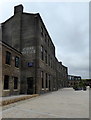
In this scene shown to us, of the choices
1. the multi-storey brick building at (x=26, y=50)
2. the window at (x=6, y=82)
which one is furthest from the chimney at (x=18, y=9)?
the window at (x=6, y=82)

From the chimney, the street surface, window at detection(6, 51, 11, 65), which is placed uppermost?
the chimney

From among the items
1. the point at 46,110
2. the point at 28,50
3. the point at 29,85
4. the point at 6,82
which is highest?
the point at 28,50

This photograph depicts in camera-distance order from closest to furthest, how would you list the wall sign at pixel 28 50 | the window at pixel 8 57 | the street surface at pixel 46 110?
the street surface at pixel 46 110, the window at pixel 8 57, the wall sign at pixel 28 50

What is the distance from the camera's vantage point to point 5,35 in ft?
93.4

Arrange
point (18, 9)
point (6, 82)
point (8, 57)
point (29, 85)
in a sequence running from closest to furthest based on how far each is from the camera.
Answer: point (6, 82) → point (8, 57) → point (29, 85) → point (18, 9)

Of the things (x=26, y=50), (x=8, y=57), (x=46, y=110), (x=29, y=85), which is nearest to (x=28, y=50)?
(x=26, y=50)

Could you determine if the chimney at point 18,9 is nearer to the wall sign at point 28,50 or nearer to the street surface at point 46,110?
the wall sign at point 28,50

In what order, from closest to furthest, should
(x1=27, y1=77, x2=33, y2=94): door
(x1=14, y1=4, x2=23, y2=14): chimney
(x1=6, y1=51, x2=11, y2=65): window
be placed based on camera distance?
(x1=6, y1=51, x2=11, y2=65): window → (x1=27, y1=77, x2=33, y2=94): door → (x1=14, y1=4, x2=23, y2=14): chimney

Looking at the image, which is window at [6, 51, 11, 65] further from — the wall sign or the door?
the door

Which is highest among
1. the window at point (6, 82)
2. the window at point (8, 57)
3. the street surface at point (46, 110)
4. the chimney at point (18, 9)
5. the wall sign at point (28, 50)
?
the chimney at point (18, 9)

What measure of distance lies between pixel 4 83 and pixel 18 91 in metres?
4.71

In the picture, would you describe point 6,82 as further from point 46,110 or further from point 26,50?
point 46,110

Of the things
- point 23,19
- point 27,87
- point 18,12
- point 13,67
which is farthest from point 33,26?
point 27,87

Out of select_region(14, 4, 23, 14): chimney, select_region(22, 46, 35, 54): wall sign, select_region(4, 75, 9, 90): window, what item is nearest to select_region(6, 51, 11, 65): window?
select_region(4, 75, 9, 90): window
